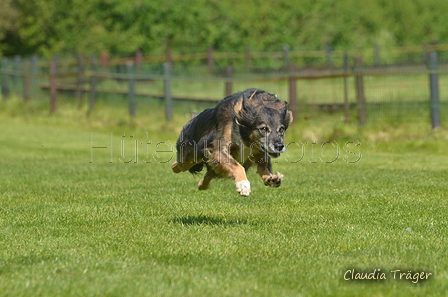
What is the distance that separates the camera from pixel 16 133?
2098cm

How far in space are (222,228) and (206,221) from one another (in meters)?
0.54

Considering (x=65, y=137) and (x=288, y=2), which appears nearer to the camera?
(x=65, y=137)

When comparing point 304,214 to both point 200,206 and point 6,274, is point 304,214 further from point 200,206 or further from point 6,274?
point 6,274

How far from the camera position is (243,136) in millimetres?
7312

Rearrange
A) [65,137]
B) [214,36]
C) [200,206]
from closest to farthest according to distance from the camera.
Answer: [200,206] < [65,137] < [214,36]

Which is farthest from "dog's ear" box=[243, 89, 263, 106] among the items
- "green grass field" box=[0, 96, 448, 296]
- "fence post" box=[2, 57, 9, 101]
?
"fence post" box=[2, 57, 9, 101]

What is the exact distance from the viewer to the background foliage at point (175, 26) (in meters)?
35.9

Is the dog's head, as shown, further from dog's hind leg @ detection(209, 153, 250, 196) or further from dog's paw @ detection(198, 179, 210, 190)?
dog's paw @ detection(198, 179, 210, 190)

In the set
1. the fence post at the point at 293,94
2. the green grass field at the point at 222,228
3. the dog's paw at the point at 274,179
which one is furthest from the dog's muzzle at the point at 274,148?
the fence post at the point at 293,94

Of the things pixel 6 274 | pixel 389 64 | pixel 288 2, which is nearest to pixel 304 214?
pixel 6 274

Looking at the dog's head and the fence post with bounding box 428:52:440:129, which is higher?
the fence post with bounding box 428:52:440:129

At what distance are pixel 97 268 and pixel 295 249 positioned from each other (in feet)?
5.79

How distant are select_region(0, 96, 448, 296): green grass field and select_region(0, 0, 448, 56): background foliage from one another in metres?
22.3

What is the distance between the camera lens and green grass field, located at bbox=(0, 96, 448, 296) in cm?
488
